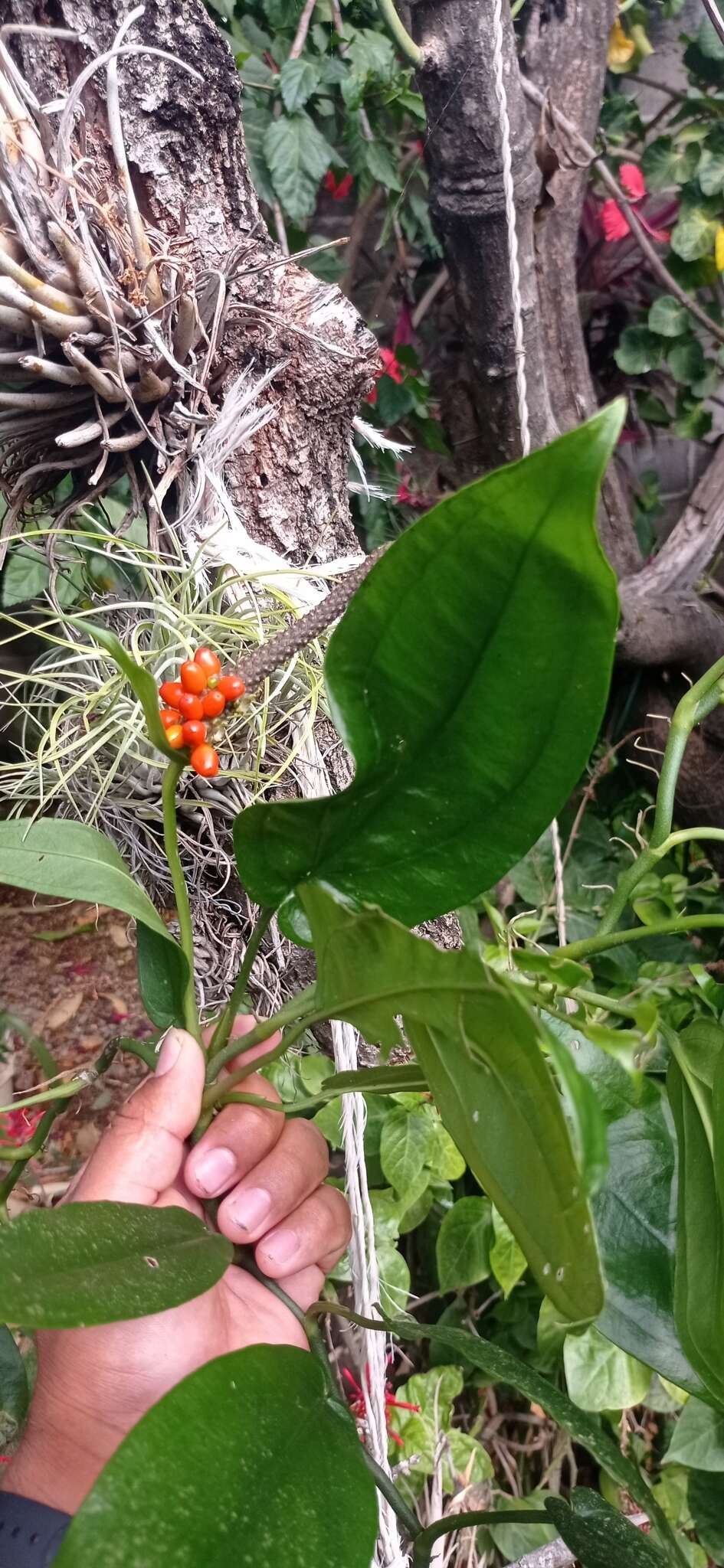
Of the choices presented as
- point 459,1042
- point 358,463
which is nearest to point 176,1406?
point 459,1042

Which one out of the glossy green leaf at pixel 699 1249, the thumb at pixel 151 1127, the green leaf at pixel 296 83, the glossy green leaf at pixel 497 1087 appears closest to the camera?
the glossy green leaf at pixel 497 1087

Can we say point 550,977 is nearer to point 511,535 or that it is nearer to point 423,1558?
A: point 511,535

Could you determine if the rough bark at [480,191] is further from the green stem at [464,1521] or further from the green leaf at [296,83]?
the green stem at [464,1521]

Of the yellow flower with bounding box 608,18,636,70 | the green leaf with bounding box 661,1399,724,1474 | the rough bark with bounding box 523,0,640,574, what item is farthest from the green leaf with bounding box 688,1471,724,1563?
the yellow flower with bounding box 608,18,636,70

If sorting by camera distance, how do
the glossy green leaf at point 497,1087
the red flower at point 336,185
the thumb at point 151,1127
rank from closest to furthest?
the glossy green leaf at point 497,1087
the thumb at point 151,1127
the red flower at point 336,185

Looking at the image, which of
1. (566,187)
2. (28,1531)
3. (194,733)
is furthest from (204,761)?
(566,187)

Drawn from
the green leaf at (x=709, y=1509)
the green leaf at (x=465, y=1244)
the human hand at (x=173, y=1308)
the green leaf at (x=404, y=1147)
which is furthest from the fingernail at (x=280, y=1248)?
the green leaf at (x=709, y=1509)

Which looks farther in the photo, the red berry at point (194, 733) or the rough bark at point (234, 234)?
the rough bark at point (234, 234)
